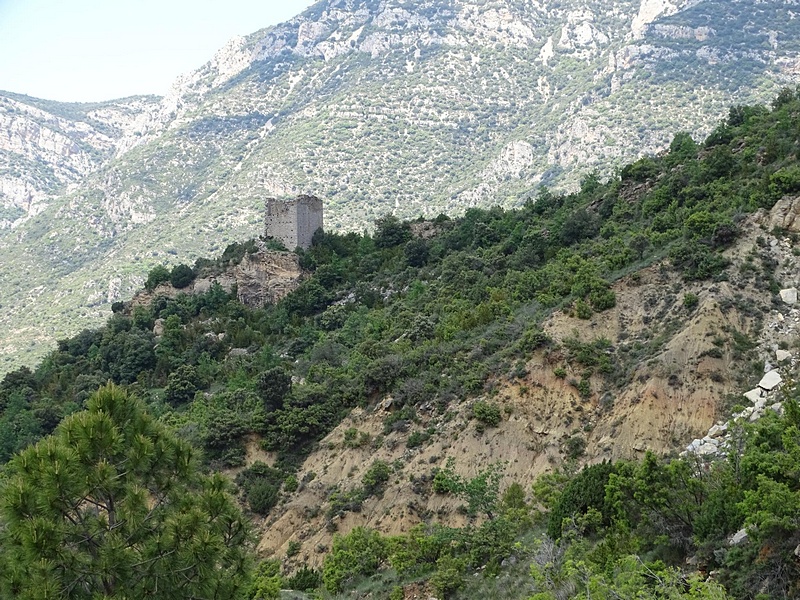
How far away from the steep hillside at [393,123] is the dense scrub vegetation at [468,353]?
47.2 m

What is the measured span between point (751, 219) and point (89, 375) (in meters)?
39.6

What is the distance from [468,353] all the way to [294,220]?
31748 mm

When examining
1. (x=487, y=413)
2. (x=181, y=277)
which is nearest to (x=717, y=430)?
(x=487, y=413)

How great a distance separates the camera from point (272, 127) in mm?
147625

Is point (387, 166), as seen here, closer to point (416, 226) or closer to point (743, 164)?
point (416, 226)

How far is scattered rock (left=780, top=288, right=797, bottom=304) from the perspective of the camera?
23.2 metres

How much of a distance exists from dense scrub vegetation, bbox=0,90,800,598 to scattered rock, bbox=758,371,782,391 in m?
5.00

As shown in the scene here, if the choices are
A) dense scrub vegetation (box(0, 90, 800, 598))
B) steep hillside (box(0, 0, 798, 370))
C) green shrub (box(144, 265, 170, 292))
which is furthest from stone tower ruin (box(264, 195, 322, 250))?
steep hillside (box(0, 0, 798, 370))

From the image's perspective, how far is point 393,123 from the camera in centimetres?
13925

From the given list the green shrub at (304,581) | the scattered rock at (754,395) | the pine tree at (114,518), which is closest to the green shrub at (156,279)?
the green shrub at (304,581)

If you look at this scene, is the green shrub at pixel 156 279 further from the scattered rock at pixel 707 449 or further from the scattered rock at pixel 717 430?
the scattered rock at pixel 707 449

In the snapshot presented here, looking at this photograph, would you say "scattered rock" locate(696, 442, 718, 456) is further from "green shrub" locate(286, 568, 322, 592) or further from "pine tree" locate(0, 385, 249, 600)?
"pine tree" locate(0, 385, 249, 600)

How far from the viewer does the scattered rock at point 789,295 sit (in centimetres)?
2319

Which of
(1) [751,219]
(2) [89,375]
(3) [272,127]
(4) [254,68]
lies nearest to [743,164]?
(1) [751,219]
